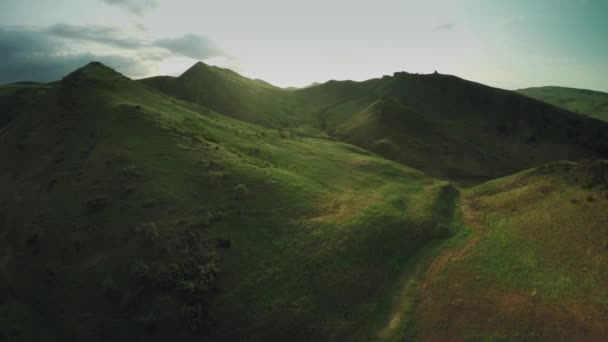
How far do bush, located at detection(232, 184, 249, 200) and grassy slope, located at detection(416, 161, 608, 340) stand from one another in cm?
2430

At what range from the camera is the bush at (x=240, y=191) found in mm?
41597

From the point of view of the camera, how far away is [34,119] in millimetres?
59625

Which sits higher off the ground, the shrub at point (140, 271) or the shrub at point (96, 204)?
the shrub at point (96, 204)

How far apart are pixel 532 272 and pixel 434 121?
9071cm

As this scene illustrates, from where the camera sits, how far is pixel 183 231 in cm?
3484

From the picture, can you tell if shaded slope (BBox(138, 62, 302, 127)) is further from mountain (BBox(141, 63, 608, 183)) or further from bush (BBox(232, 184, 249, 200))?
bush (BBox(232, 184, 249, 200))

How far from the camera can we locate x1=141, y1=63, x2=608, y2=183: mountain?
87.6 m

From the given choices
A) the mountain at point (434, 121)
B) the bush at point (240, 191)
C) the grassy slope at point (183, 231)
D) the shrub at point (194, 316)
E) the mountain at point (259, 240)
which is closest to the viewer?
the shrub at point (194, 316)

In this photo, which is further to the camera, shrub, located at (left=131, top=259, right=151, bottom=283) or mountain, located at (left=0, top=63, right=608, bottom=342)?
shrub, located at (left=131, top=259, right=151, bottom=283)

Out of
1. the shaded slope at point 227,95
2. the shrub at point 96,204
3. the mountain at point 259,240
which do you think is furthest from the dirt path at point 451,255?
the shaded slope at point 227,95

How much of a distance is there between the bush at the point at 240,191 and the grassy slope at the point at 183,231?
179mm

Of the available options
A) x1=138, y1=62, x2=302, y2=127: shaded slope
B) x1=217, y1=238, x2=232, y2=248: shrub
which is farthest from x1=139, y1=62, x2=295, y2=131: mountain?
x1=217, y1=238, x2=232, y2=248: shrub

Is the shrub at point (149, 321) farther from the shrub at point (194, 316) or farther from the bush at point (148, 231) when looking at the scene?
the bush at point (148, 231)

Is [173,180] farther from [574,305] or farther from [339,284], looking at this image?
[574,305]
